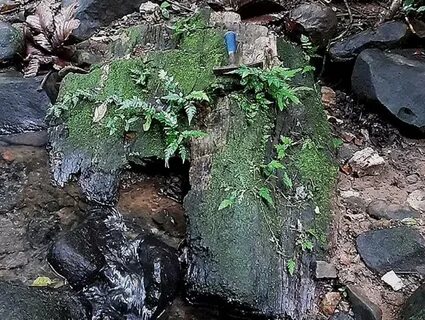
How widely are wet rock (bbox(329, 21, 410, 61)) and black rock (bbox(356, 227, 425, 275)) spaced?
6.98 ft

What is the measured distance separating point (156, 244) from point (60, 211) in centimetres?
97

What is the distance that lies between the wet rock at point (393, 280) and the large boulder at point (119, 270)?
1.44m

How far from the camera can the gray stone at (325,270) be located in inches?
151

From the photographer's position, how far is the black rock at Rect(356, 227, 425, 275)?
390cm

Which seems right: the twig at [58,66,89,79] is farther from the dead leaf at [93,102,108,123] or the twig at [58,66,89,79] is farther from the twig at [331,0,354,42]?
the twig at [331,0,354,42]

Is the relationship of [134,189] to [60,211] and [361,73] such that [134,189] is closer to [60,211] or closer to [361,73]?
[60,211]

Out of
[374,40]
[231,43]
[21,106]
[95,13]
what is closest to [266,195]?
[231,43]

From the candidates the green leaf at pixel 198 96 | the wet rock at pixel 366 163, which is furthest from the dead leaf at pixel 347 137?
the green leaf at pixel 198 96

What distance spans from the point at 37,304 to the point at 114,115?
1837 millimetres

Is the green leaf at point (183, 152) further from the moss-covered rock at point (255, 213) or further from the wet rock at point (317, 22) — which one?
the wet rock at point (317, 22)

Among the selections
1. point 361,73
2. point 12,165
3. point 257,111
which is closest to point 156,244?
point 257,111

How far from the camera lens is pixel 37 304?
3.45 meters

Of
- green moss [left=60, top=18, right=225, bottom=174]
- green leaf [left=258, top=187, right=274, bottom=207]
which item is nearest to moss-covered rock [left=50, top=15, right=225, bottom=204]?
green moss [left=60, top=18, right=225, bottom=174]

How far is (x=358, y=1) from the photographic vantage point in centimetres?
668
